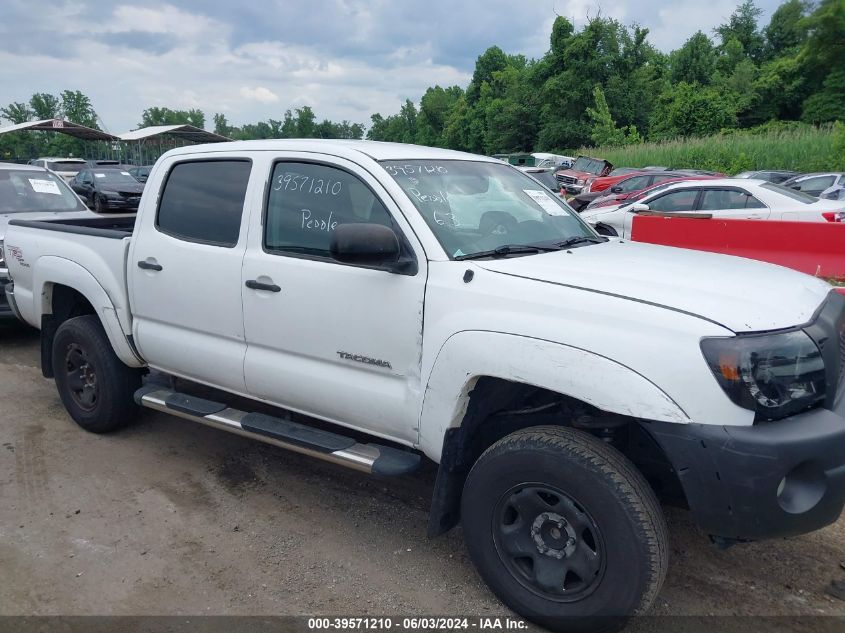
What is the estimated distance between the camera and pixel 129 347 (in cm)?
439

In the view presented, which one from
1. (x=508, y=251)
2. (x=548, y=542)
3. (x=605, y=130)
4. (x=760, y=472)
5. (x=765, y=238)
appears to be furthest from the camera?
(x=605, y=130)

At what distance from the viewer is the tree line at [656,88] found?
4325cm

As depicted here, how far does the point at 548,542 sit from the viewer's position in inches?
110

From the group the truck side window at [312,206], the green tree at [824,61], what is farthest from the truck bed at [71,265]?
the green tree at [824,61]

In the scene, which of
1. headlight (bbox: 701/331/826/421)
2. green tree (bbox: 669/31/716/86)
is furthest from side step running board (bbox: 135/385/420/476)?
green tree (bbox: 669/31/716/86)

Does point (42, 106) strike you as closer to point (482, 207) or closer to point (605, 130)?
point (605, 130)

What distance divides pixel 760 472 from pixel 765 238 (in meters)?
4.33

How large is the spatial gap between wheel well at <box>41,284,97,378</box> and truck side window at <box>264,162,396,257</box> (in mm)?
2129

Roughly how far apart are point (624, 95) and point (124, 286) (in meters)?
49.8

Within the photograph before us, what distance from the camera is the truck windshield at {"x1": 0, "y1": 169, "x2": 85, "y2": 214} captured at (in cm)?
812

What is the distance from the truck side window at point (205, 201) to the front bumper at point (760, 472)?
251cm

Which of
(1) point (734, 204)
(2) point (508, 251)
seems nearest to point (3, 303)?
(2) point (508, 251)

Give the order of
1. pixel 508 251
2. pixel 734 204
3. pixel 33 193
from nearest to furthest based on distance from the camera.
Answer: pixel 508 251, pixel 33 193, pixel 734 204

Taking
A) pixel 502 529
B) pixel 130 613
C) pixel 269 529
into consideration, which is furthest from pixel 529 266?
pixel 130 613
